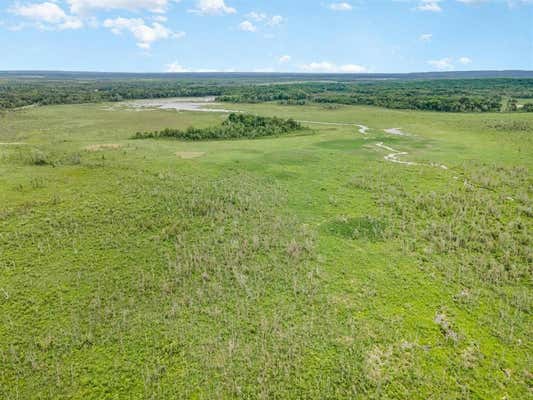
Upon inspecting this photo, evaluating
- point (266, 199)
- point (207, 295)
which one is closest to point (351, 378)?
point (207, 295)

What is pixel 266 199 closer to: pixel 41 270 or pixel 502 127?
pixel 41 270

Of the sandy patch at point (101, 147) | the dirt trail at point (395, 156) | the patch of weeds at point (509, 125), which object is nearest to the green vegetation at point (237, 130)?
the sandy patch at point (101, 147)

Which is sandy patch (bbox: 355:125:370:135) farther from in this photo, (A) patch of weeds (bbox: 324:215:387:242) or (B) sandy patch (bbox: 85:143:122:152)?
(B) sandy patch (bbox: 85:143:122:152)

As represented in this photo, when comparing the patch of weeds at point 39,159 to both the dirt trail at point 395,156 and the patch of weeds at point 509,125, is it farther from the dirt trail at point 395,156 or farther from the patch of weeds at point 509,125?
the patch of weeds at point 509,125

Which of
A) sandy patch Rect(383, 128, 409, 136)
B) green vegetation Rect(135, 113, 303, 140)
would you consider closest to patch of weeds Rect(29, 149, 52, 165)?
green vegetation Rect(135, 113, 303, 140)

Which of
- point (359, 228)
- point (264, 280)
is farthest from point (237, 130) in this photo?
point (264, 280)

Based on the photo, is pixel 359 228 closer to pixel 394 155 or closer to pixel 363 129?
pixel 394 155
